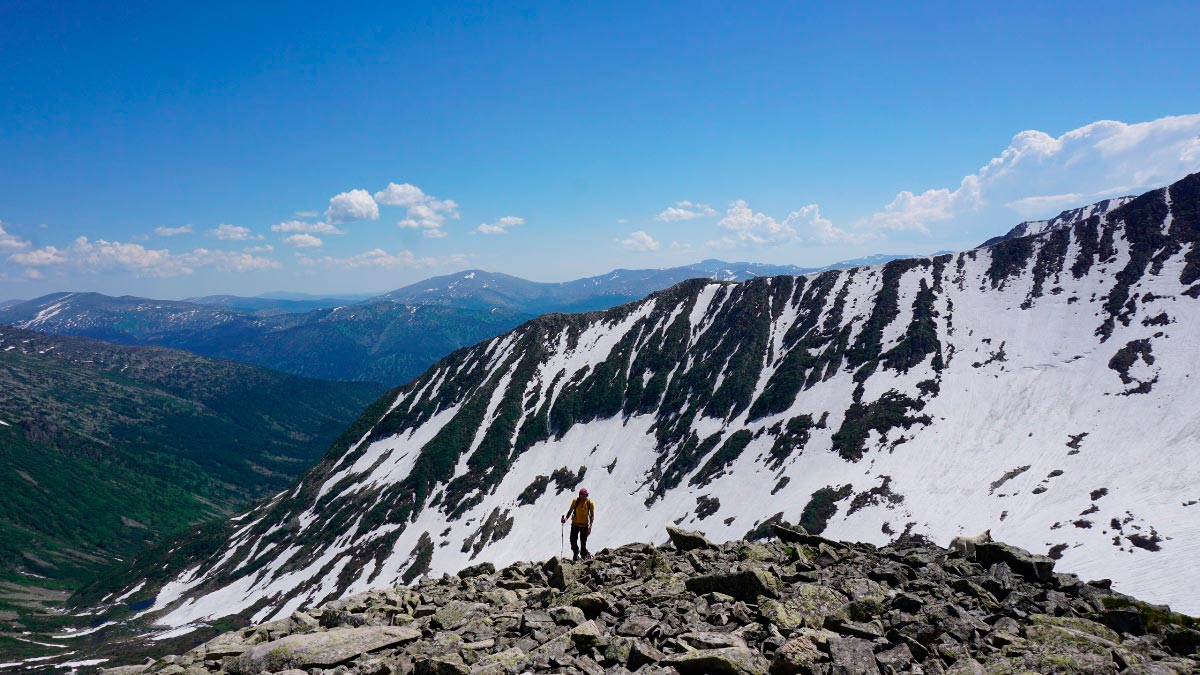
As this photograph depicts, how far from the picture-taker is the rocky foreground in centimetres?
1396

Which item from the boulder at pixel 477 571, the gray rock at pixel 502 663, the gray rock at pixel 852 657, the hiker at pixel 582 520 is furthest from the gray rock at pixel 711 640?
the boulder at pixel 477 571

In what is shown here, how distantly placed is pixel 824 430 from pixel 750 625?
104314mm

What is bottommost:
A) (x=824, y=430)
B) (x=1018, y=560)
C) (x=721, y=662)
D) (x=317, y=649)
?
(x=824, y=430)

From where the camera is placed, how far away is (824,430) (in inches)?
4345

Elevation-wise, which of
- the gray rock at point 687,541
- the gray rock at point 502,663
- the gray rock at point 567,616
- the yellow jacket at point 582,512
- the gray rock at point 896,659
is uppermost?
the gray rock at point 502,663

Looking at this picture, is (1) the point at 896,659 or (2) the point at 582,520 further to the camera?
(2) the point at 582,520

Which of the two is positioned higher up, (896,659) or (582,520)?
(896,659)

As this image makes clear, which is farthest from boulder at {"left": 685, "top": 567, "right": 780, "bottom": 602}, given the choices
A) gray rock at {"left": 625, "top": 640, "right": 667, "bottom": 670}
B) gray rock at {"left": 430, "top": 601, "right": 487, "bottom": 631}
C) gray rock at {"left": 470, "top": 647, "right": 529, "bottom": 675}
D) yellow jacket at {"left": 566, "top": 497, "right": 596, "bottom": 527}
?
gray rock at {"left": 430, "top": 601, "right": 487, "bottom": 631}

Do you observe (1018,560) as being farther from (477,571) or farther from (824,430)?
(824,430)

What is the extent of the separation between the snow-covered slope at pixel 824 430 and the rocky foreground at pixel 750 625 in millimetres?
56164

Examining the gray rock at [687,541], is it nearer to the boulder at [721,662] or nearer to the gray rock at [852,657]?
the gray rock at [852,657]

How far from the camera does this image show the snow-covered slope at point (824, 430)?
262 ft

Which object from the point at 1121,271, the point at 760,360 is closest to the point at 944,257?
the point at 1121,271

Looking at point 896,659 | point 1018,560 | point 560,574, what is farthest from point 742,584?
point 1018,560
